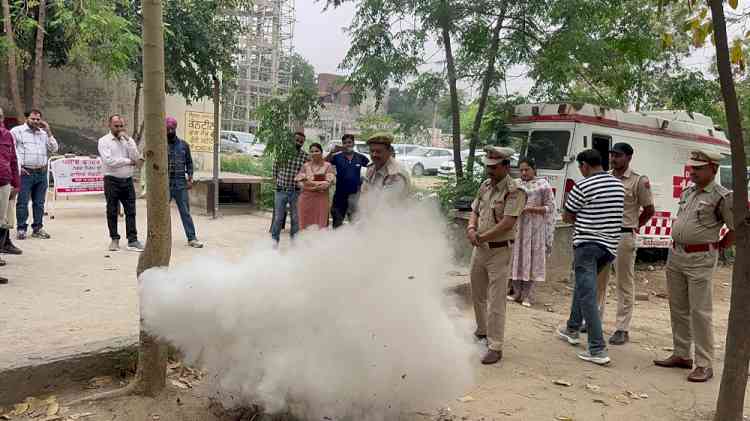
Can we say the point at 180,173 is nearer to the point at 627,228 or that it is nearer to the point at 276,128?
the point at 276,128

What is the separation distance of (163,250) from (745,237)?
11.3 feet

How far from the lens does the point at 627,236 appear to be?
5.19 meters

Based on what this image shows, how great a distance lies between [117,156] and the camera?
266 inches

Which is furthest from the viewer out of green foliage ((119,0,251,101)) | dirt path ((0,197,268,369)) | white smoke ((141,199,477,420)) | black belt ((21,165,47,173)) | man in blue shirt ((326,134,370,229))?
green foliage ((119,0,251,101))

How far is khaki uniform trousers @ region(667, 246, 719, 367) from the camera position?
4238mm

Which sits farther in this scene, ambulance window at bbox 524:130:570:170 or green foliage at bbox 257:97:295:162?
ambulance window at bbox 524:130:570:170

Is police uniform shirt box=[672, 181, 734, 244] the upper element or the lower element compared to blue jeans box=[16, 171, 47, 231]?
upper

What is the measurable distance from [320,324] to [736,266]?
8.31 feet

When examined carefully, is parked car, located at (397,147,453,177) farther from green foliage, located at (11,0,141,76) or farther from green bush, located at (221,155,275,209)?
green foliage, located at (11,0,141,76)

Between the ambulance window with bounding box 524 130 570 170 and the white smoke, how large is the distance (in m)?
5.75

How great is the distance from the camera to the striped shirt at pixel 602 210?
15.0 ft

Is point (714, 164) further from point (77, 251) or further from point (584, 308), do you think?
point (77, 251)

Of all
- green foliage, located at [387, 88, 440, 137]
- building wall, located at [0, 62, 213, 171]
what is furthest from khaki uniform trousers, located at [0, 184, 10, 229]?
building wall, located at [0, 62, 213, 171]

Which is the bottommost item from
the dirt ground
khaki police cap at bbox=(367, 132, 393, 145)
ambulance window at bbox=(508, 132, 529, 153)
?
the dirt ground
